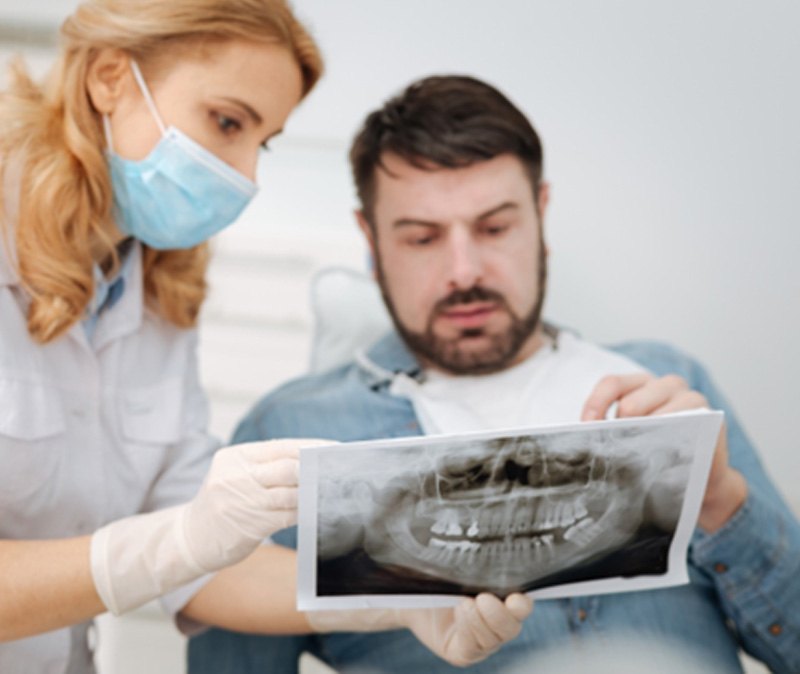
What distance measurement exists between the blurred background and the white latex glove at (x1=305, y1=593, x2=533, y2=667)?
0.67 metres

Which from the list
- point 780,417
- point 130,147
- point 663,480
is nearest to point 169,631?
point 130,147

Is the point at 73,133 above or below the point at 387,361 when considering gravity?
above

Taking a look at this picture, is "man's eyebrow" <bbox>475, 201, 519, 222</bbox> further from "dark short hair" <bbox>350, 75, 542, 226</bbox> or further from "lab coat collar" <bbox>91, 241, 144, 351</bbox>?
"lab coat collar" <bbox>91, 241, 144, 351</bbox>

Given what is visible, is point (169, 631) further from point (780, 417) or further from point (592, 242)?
point (780, 417)

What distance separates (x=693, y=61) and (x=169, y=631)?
1.40 metres

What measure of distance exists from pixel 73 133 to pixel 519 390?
0.76m

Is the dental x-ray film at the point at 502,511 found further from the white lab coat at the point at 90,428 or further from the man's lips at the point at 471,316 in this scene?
the man's lips at the point at 471,316

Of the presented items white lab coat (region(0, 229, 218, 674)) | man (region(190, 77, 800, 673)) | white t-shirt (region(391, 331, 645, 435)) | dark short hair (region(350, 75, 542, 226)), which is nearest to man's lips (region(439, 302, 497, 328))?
man (region(190, 77, 800, 673))

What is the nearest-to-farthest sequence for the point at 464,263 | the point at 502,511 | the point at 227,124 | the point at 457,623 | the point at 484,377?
the point at 502,511 → the point at 457,623 → the point at 227,124 → the point at 464,263 → the point at 484,377

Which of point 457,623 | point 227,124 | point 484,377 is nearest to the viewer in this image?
point 457,623

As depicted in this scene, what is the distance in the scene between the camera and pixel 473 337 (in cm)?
146

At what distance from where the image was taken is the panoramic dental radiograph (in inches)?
35.0

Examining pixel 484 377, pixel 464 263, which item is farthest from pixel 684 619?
pixel 464 263

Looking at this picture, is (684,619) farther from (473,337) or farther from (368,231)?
(368,231)
